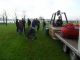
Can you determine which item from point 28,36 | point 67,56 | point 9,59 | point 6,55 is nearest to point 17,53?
point 6,55

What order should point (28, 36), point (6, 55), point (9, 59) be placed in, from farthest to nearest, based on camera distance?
point (28, 36) < point (6, 55) < point (9, 59)

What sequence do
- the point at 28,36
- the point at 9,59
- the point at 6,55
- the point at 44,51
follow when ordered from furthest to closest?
the point at 28,36 → the point at 44,51 → the point at 6,55 → the point at 9,59

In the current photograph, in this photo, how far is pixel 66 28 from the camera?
1733cm

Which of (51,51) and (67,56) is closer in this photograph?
(67,56)

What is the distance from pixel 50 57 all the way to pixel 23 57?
4.96ft

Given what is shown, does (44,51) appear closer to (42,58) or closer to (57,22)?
(42,58)

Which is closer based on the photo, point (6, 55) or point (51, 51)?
point (6, 55)

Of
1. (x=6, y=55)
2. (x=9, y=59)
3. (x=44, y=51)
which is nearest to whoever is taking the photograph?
(x=9, y=59)

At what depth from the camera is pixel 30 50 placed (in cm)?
1888

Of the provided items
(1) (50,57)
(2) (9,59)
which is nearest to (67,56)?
(1) (50,57)

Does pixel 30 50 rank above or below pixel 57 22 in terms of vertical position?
Result: below

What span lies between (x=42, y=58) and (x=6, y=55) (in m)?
2.35

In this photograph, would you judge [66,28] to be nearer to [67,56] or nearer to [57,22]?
[67,56]

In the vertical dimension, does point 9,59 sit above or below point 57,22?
below
